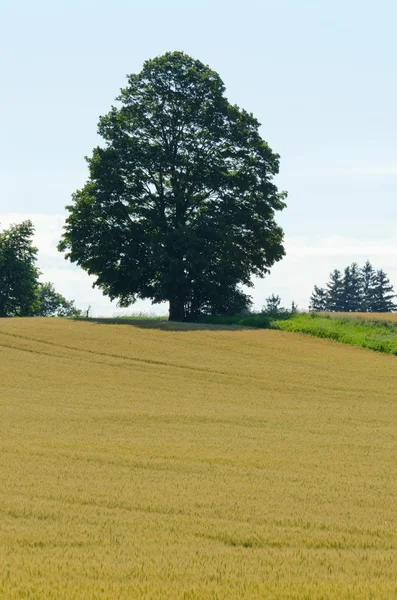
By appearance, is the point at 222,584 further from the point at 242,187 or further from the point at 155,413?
the point at 242,187

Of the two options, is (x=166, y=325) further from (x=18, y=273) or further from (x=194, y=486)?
(x=194, y=486)

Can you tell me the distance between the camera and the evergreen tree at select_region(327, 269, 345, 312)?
391 feet

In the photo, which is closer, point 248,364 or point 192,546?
point 192,546

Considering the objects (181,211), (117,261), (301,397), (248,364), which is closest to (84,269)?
(117,261)

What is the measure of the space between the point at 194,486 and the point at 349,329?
31.8 metres

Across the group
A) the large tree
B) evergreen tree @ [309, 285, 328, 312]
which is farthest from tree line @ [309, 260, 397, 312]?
the large tree

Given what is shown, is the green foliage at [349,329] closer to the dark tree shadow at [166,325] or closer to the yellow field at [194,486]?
the dark tree shadow at [166,325]

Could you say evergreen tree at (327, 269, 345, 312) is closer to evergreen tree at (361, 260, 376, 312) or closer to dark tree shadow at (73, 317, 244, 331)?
evergreen tree at (361, 260, 376, 312)

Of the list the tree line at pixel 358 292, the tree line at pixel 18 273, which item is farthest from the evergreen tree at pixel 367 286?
the tree line at pixel 18 273

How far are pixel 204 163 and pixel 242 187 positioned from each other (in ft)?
9.10

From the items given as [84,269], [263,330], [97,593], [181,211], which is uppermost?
[181,211]

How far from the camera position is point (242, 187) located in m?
52.3

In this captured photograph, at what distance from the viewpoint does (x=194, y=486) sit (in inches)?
493

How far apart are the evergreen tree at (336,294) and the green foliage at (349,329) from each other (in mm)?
72478
